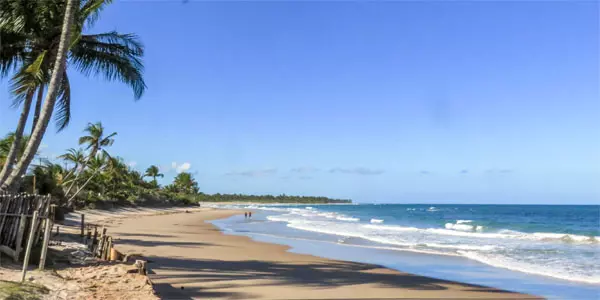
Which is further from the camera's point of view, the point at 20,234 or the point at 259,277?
the point at 259,277

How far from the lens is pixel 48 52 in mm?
12633

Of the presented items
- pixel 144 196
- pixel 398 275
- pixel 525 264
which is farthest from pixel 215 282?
pixel 144 196

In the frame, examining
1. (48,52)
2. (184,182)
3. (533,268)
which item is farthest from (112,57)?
(184,182)

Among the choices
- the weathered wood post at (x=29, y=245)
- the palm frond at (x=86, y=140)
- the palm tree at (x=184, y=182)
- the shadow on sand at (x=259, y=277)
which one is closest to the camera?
the weathered wood post at (x=29, y=245)

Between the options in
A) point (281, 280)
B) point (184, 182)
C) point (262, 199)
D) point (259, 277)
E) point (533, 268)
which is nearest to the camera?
point (281, 280)

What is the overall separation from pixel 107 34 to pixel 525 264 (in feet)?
48.7

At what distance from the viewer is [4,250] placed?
9.73m

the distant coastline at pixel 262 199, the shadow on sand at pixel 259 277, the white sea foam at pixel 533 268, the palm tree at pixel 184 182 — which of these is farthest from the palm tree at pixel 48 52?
the distant coastline at pixel 262 199

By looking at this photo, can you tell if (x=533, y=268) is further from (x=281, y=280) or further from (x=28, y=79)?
(x=28, y=79)

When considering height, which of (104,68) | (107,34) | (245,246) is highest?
(107,34)

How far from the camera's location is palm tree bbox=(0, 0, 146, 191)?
1052 cm

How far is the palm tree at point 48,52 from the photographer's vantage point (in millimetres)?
10516

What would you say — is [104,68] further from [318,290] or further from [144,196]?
[144,196]

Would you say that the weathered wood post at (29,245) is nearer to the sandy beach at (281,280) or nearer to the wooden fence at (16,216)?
the wooden fence at (16,216)
